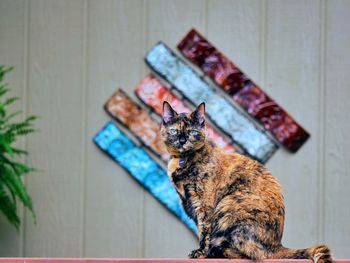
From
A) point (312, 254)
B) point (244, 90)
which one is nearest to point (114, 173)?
point (244, 90)

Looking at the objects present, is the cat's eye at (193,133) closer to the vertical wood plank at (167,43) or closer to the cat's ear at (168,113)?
the cat's ear at (168,113)

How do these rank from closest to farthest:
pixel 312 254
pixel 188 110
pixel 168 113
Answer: pixel 312 254 < pixel 168 113 < pixel 188 110

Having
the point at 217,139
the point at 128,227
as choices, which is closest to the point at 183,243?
the point at 128,227

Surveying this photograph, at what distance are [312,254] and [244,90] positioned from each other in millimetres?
1350

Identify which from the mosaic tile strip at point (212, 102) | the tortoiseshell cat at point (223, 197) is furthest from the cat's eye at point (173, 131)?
the mosaic tile strip at point (212, 102)

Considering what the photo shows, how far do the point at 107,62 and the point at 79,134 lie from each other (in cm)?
27

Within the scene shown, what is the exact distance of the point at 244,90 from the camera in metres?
2.72

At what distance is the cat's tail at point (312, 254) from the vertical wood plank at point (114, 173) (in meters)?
1.32

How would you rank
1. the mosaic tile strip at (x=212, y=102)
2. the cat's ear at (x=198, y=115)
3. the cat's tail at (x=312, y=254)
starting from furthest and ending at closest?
the mosaic tile strip at (x=212, y=102), the cat's ear at (x=198, y=115), the cat's tail at (x=312, y=254)

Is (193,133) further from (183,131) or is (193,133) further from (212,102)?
(212,102)

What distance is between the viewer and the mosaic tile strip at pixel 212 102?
2713 mm

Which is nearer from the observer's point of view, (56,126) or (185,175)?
(185,175)

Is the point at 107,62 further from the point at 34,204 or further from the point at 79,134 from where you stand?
the point at 34,204

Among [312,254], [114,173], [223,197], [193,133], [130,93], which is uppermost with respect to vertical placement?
[130,93]
